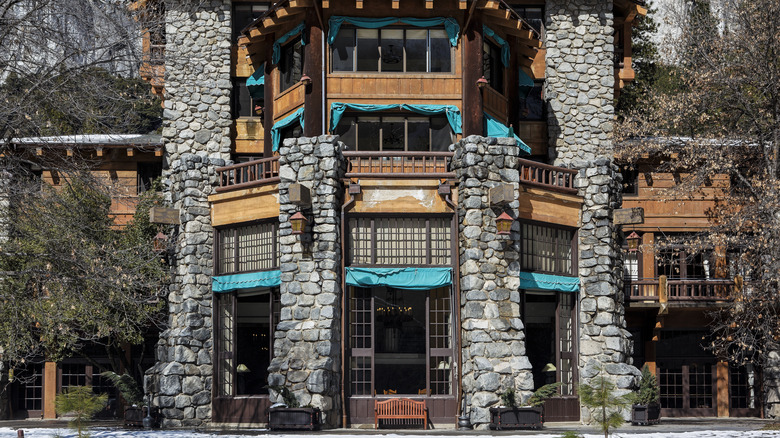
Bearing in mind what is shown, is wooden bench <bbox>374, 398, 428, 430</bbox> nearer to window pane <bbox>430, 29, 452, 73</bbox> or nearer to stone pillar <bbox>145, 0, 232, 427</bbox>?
stone pillar <bbox>145, 0, 232, 427</bbox>

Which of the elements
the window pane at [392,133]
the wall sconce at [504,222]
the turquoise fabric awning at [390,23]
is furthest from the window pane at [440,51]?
the wall sconce at [504,222]

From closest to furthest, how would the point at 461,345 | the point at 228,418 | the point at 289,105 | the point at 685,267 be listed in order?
→ the point at 461,345
the point at 228,418
the point at 289,105
the point at 685,267

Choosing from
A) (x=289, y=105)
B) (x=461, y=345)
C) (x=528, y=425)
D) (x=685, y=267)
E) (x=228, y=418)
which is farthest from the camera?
(x=685, y=267)

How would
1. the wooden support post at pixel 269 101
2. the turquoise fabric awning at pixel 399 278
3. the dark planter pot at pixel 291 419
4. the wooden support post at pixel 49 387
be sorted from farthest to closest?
the wooden support post at pixel 49 387 < the wooden support post at pixel 269 101 < the turquoise fabric awning at pixel 399 278 < the dark planter pot at pixel 291 419

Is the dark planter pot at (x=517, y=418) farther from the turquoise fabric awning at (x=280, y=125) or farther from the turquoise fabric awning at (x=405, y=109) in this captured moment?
the turquoise fabric awning at (x=280, y=125)

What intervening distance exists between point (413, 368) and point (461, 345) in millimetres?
1485

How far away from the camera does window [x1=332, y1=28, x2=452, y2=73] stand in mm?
30688

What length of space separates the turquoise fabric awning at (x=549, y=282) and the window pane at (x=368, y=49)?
24.8ft

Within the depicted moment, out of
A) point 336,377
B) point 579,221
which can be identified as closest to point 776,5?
point 579,221

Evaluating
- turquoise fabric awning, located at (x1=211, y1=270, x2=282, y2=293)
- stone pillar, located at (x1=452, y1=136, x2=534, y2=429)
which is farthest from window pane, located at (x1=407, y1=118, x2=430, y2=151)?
turquoise fabric awning, located at (x1=211, y1=270, x2=282, y2=293)

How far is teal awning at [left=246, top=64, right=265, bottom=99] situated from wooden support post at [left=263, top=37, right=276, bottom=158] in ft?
1.91

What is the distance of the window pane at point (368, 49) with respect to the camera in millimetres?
30703

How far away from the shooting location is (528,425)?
85.0 ft

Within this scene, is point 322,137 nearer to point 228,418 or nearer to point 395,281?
point 395,281
